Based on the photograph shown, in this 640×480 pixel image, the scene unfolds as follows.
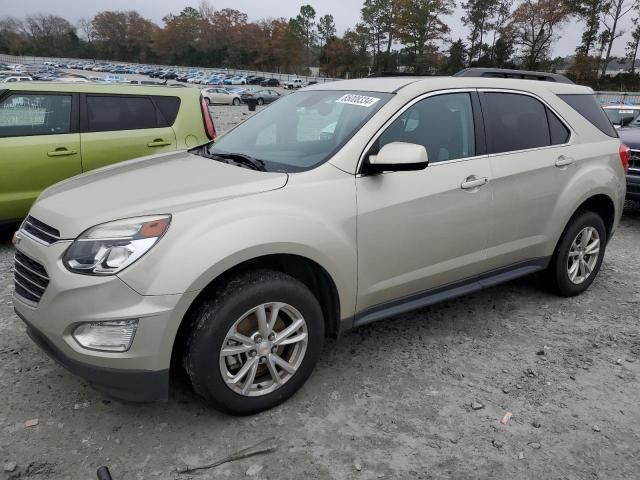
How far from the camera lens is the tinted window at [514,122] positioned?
3.64 m

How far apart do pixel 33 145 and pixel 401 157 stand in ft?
13.3

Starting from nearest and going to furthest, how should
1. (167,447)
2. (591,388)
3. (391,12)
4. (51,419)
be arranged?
1. (167,447)
2. (51,419)
3. (591,388)
4. (391,12)

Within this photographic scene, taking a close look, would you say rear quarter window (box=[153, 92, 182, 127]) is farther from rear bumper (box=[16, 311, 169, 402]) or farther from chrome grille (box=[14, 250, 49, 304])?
rear bumper (box=[16, 311, 169, 402])

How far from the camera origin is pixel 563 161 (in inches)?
157

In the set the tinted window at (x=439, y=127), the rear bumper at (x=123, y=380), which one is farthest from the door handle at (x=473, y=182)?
the rear bumper at (x=123, y=380)

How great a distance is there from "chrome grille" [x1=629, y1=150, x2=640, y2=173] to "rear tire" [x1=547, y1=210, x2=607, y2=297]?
308 centimetres

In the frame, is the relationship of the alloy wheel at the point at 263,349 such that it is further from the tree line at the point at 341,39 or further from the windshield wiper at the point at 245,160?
the tree line at the point at 341,39

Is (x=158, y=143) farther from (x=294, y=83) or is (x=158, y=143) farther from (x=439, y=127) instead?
(x=294, y=83)

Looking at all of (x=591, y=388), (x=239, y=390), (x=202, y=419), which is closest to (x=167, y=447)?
(x=202, y=419)

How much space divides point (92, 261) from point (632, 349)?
350 cm

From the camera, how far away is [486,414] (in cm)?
288

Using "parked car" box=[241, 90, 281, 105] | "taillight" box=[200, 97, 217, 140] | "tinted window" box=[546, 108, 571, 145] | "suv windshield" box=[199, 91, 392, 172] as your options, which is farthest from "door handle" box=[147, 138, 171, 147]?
"parked car" box=[241, 90, 281, 105]

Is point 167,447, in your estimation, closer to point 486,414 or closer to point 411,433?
point 411,433

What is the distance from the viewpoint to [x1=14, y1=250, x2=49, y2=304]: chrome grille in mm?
2508
